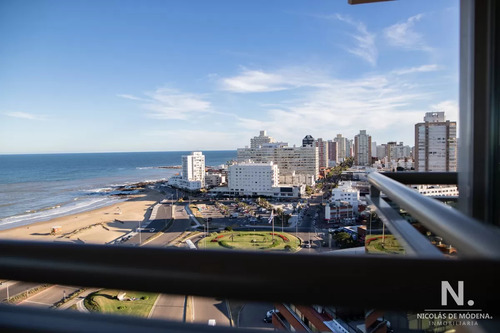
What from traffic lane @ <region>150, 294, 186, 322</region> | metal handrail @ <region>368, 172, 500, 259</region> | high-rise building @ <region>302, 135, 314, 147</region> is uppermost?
high-rise building @ <region>302, 135, 314, 147</region>

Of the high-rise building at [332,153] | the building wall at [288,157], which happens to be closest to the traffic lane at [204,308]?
the building wall at [288,157]

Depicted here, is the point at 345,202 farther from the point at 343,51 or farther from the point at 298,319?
the point at 298,319

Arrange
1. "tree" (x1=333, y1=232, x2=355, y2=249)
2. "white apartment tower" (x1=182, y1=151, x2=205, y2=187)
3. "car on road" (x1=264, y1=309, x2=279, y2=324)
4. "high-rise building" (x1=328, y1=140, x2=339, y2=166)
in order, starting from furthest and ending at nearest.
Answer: "white apartment tower" (x1=182, y1=151, x2=205, y2=187)
"high-rise building" (x1=328, y1=140, x2=339, y2=166)
"tree" (x1=333, y1=232, x2=355, y2=249)
"car on road" (x1=264, y1=309, x2=279, y2=324)

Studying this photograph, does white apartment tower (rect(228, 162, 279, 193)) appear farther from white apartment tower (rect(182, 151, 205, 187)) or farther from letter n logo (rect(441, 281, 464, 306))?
letter n logo (rect(441, 281, 464, 306))

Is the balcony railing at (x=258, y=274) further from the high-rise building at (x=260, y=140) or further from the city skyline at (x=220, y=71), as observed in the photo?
the high-rise building at (x=260, y=140)

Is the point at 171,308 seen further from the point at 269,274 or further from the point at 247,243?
the point at 247,243
